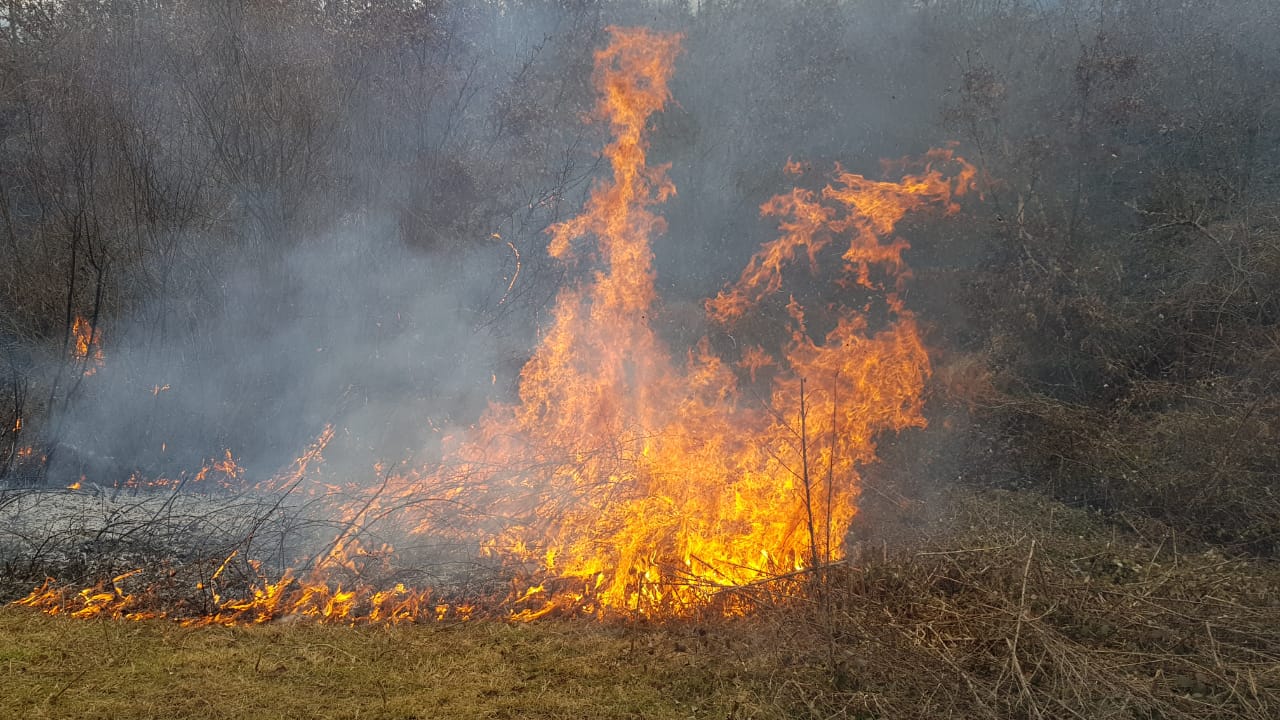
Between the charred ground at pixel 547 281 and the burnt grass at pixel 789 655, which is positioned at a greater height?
the charred ground at pixel 547 281

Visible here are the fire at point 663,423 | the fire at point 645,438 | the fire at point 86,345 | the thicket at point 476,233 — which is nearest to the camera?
the fire at point 645,438

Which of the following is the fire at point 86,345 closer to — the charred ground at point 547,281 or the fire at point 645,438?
the charred ground at point 547,281

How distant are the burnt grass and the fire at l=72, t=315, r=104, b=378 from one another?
3.69 meters

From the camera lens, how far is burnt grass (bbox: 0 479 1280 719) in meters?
3.72

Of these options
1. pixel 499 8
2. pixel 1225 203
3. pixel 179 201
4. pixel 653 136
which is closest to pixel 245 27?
pixel 179 201

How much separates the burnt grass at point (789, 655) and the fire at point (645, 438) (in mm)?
324

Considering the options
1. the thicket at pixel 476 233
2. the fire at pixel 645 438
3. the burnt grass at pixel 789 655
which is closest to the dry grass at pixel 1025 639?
the burnt grass at pixel 789 655

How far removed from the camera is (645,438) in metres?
7.11

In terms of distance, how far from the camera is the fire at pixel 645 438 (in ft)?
16.9

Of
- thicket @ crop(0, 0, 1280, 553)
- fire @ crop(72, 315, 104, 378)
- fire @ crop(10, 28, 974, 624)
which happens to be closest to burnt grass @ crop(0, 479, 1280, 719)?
fire @ crop(10, 28, 974, 624)

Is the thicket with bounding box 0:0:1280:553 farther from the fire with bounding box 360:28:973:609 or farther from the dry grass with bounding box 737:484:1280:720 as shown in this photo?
the dry grass with bounding box 737:484:1280:720

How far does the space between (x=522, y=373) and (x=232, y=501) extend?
330 centimetres

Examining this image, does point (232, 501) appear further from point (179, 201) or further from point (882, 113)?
point (882, 113)

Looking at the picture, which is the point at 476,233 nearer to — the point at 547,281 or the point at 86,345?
the point at 547,281
